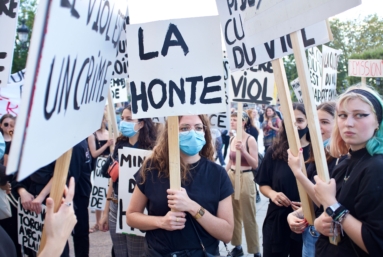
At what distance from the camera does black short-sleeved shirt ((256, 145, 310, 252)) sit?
369 centimetres

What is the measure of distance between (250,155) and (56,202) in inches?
169

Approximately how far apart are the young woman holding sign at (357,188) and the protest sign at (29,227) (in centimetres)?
266

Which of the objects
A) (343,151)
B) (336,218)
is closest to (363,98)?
(343,151)

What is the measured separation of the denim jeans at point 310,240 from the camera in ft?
9.73

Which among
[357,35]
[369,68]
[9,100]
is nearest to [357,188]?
[369,68]

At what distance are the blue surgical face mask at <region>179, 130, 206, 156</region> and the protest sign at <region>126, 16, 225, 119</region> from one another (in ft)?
0.90

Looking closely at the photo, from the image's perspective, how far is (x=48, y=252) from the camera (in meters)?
1.62

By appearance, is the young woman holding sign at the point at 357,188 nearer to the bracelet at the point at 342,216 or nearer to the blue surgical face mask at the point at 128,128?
the bracelet at the point at 342,216

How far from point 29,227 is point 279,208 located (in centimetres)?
242

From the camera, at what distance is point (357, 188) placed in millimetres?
2100

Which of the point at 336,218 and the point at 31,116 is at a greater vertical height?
the point at 31,116

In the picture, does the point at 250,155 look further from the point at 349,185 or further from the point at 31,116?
the point at 31,116

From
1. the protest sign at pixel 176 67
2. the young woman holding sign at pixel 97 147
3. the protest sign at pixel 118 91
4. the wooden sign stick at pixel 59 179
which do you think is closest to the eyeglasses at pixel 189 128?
the protest sign at pixel 176 67

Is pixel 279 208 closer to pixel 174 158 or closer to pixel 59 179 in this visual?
pixel 174 158
